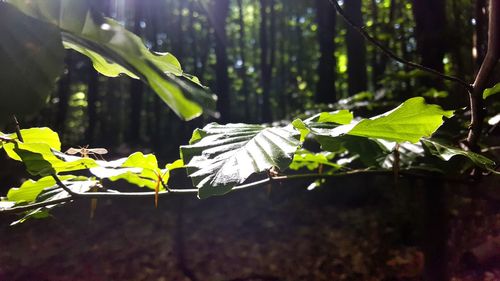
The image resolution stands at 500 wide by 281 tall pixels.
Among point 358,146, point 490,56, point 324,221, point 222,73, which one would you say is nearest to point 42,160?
point 358,146

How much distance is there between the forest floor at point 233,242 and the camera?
11.6ft

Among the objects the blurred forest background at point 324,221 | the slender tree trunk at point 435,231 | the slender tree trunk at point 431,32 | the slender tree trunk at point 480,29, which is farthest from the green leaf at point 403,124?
the slender tree trunk at point 431,32

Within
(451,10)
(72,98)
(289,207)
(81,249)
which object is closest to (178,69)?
(451,10)

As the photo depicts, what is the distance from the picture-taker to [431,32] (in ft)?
5.84

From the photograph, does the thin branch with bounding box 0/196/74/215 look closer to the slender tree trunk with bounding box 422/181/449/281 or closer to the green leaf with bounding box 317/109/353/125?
the green leaf with bounding box 317/109/353/125

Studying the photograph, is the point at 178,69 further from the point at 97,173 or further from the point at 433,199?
the point at 433,199

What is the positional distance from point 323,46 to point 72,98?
750cm

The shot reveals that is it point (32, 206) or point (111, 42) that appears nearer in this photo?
point (111, 42)

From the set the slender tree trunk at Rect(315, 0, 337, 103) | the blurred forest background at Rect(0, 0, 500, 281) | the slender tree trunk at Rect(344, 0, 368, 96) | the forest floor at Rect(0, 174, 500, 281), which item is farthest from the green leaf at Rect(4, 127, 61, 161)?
the slender tree trunk at Rect(315, 0, 337, 103)

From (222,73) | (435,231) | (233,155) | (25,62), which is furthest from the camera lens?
(222,73)

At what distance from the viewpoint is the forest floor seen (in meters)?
3.55

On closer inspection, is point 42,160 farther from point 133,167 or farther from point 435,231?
point 435,231

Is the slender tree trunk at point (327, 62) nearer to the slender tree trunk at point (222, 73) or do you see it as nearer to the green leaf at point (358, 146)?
the slender tree trunk at point (222, 73)

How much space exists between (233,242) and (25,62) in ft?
13.8
